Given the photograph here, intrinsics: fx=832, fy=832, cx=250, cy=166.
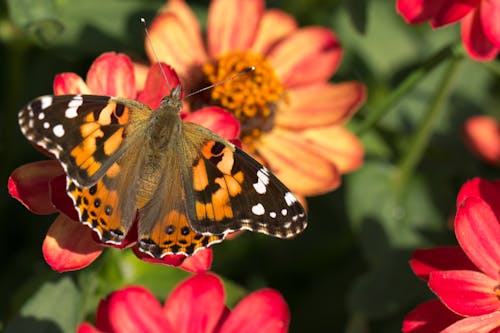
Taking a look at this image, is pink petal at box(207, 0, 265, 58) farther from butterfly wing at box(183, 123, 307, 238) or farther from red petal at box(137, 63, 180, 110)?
butterfly wing at box(183, 123, 307, 238)

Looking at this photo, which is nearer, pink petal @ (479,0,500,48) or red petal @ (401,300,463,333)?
red petal @ (401,300,463,333)

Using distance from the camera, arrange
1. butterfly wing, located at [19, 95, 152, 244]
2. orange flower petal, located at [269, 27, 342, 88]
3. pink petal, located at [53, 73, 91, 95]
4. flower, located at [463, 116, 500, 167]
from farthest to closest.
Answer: flower, located at [463, 116, 500, 167] < orange flower petal, located at [269, 27, 342, 88] < pink petal, located at [53, 73, 91, 95] < butterfly wing, located at [19, 95, 152, 244]

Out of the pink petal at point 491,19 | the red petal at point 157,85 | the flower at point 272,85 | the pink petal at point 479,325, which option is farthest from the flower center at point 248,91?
the pink petal at point 479,325

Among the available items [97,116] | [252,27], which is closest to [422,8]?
[252,27]

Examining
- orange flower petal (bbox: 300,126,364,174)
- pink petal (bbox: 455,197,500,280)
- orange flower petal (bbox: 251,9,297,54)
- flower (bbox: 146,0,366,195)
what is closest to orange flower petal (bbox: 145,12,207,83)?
flower (bbox: 146,0,366,195)

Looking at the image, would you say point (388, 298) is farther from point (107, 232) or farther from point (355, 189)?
point (107, 232)

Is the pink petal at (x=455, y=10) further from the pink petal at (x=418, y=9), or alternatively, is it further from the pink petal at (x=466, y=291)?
the pink petal at (x=466, y=291)

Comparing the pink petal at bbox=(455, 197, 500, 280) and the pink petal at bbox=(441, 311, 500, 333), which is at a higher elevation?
the pink petal at bbox=(455, 197, 500, 280)
